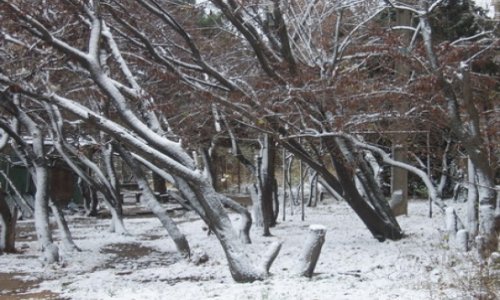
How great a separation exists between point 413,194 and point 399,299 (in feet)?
58.2

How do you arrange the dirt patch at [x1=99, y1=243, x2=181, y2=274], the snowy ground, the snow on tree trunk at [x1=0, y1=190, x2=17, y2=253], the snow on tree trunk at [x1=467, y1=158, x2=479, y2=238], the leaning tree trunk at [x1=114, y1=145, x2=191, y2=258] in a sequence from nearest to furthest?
the snowy ground, the snow on tree trunk at [x1=467, y1=158, x2=479, y2=238], the dirt patch at [x1=99, y1=243, x2=181, y2=274], the leaning tree trunk at [x1=114, y1=145, x2=191, y2=258], the snow on tree trunk at [x1=0, y1=190, x2=17, y2=253]

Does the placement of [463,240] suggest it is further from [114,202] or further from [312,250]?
[114,202]

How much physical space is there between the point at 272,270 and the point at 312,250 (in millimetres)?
1026

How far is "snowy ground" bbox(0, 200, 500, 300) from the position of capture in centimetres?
586

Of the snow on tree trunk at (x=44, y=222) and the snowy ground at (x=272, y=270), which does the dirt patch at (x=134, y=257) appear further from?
the snow on tree trunk at (x=44, y=222)

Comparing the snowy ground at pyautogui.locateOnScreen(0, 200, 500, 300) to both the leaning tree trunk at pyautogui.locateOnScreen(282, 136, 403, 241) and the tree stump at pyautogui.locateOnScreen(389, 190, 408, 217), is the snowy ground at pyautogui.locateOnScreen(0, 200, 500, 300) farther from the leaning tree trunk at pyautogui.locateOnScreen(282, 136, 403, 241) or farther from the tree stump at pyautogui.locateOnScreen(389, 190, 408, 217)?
the tree stump at pyautogui.locateOnScreen(389, 190, 408, 217)

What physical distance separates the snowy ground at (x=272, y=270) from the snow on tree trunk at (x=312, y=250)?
0.42ft

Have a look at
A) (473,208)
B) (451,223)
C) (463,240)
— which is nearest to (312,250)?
(463,240)

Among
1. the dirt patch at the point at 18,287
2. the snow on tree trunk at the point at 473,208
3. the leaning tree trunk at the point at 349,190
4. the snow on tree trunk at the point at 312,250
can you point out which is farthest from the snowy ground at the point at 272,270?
the snow on tree trunk at the point at 473,208

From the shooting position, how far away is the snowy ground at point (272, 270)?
19.2 ft

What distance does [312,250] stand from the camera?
21.7 ft

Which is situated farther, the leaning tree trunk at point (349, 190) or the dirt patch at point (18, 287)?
the leaning tree trunk at point (349, 190)

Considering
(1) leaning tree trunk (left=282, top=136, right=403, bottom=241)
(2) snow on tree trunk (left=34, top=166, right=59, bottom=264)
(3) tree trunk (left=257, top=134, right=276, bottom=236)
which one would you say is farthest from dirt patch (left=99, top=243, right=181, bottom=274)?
(1) leaning tree trunk (left=282, top=136, right=403, bottom=241)

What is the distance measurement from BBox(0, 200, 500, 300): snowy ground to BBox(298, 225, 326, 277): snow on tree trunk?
0.13 m
